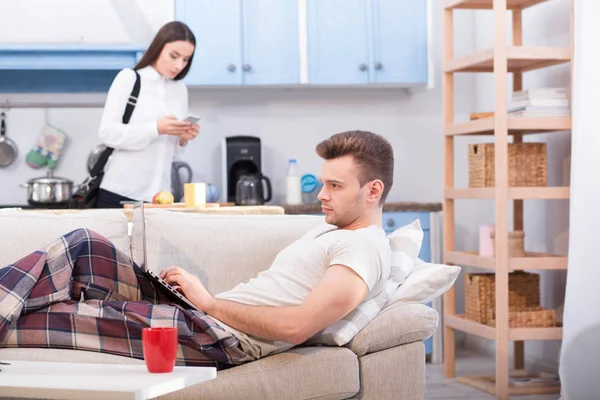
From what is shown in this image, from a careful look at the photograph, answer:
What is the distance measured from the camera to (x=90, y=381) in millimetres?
1627

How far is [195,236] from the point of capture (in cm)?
284

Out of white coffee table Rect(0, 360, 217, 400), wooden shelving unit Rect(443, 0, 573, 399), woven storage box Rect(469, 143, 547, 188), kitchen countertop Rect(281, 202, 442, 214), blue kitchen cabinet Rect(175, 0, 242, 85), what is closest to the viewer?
white coffee table Rect(0, 360, 217, 400)

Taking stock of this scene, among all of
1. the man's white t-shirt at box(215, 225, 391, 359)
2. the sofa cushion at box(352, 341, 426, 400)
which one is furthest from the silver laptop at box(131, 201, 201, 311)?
the sofa cushion at box(352, 341, 426, 400)

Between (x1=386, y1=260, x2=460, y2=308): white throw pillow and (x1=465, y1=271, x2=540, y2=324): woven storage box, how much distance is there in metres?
1.55

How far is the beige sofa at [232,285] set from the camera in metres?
2.25

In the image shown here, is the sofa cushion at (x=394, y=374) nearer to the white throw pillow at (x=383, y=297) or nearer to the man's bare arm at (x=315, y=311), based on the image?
the white throw pillow at (x=383, y=297)

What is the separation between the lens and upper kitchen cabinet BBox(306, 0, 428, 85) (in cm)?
492

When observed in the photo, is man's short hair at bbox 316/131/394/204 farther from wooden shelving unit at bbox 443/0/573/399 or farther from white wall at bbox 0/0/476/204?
white wall at bbox 0/0/476/204

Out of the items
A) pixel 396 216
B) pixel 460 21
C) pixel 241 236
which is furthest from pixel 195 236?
pixel 460 21

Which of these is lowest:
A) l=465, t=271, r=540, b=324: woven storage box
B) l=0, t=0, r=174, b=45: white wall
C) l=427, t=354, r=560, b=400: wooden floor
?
l=427, t=354, r=560, b=400: wooden floor

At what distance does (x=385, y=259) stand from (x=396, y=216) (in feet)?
8.29

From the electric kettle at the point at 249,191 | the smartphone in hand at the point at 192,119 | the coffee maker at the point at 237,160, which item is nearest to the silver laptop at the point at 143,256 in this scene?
the smartphone in hand at the point at 192,119

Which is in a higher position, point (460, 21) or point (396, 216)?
point (460, 21)

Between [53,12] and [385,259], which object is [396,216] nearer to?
[53,12]
